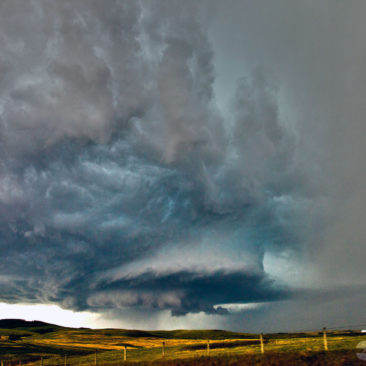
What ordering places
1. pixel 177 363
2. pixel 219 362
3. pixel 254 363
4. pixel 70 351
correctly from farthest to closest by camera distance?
pixel 70 351
pixel 177 363
pixel 219 362
pixel 254 363

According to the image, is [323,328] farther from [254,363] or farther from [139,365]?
[139,365]

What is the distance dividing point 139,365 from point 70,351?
98227 mm

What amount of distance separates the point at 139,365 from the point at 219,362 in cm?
1479

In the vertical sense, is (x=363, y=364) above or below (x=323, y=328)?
below

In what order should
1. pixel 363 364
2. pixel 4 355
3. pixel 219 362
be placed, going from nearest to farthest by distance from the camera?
pixel 363 364, pixel 219 362, pixel 4 355

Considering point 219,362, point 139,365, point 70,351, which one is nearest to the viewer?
point 219,362

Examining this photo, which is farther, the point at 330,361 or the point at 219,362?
the point at 219,362

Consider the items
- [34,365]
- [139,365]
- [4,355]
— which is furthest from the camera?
[4,355]

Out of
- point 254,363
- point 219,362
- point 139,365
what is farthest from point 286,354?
point 139,365

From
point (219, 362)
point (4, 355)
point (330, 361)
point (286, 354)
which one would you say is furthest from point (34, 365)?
point (330, 361)

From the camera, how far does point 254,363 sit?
115 ft

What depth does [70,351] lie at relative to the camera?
13000cm

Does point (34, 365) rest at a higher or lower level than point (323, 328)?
lower

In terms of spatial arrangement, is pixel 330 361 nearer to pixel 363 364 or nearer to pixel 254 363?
pixel 363 364
